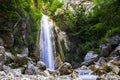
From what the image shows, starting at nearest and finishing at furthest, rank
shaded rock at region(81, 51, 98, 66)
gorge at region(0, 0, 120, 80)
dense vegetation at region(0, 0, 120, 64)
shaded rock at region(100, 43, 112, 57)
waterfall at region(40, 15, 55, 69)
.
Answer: gorge at region(0, 0, 120, 80) → dense vegetation at region(0, 0, 120, 64) → shaded rock at region(100, 43, 112, 57) → shaded rock at region(81, 51, 98, 66) → waterfall at region(40, 15, 55, 69)

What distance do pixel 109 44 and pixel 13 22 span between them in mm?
8642

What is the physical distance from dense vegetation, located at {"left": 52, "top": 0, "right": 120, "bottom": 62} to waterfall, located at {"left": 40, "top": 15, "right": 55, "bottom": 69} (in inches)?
69.1

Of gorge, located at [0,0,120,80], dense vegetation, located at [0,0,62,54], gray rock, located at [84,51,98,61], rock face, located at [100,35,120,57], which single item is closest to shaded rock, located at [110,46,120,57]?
gorge, located at [0,0,120,80]

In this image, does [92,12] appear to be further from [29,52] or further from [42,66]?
[42,66]

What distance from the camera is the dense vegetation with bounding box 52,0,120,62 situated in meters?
25.7

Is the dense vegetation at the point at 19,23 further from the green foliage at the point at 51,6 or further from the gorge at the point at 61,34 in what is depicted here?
the green foliage at the point at 51,6

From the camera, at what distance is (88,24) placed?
29.1 m

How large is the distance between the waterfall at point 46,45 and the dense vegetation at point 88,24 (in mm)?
1756

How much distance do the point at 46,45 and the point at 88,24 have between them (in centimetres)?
563

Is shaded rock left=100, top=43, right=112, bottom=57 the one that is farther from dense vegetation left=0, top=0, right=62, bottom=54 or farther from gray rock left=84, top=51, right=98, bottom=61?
dense vegetation left=0, top=0, right=62, bottom=54

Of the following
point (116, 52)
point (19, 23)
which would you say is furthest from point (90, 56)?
point (19, 23)

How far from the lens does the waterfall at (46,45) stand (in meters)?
25.9

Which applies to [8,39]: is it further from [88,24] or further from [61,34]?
[88,24]

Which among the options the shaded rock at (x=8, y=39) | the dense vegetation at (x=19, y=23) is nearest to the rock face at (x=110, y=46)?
the dense vegetation at (x=19, y=23)
